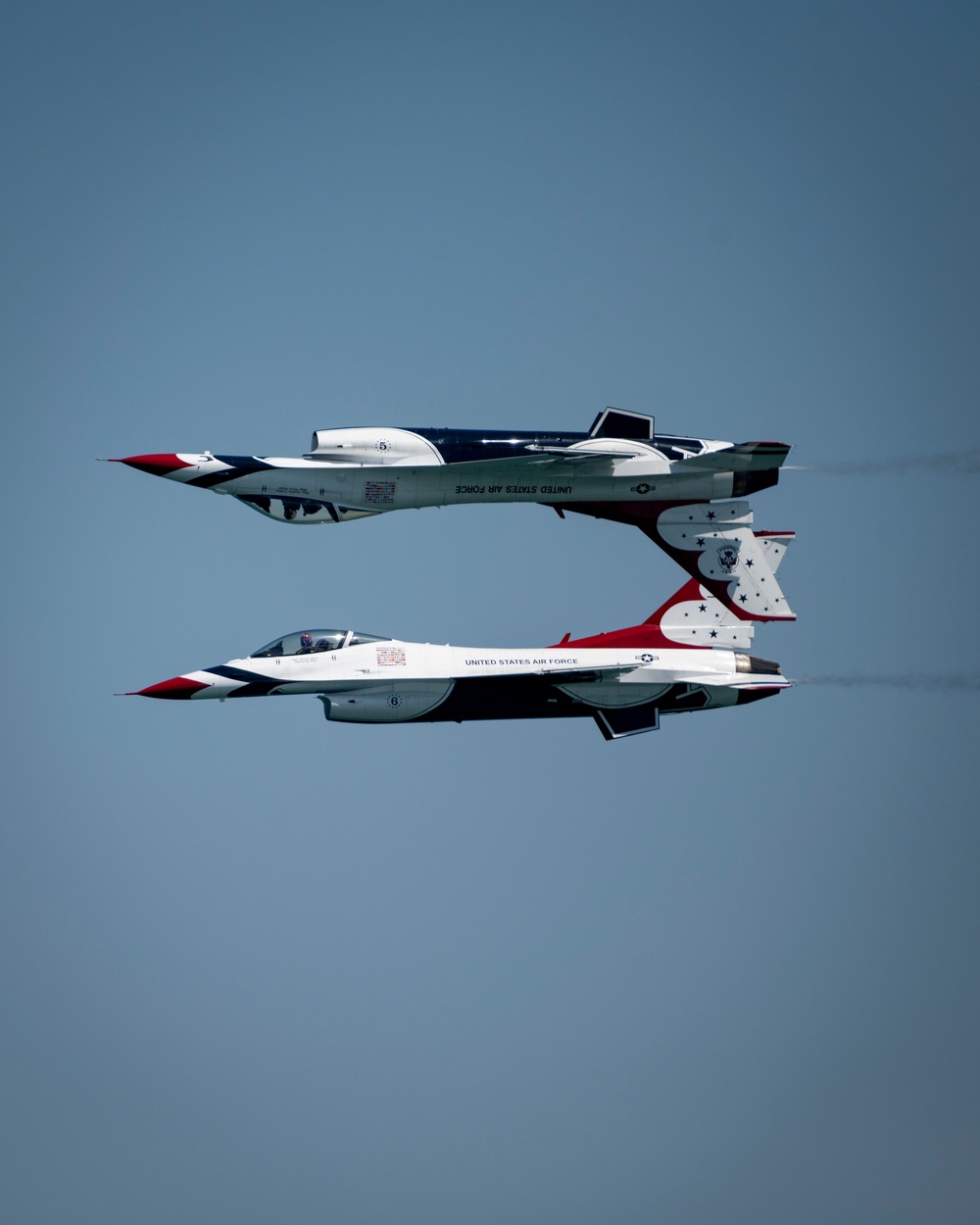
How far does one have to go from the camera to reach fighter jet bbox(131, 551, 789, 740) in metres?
55.9

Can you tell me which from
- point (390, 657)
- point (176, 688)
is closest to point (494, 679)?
point (390, 657)

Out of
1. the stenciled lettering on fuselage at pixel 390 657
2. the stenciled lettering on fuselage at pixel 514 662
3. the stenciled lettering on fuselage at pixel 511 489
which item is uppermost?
the stenciled lettering on fuselage at pixel 511 489

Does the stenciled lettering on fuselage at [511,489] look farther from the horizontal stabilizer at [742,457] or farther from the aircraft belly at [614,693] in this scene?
the aircraft belly at [614,693]

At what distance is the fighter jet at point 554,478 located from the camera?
55.7m

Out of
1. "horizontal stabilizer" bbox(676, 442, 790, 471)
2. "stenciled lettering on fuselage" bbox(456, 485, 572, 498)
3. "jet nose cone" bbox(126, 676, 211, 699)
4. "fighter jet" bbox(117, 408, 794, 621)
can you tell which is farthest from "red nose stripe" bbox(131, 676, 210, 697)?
"horizontal stabilizer" bbox(676, 442, 790, 471)

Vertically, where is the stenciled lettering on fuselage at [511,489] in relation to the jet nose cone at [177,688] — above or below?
above

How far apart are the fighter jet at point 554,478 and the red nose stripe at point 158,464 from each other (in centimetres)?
2

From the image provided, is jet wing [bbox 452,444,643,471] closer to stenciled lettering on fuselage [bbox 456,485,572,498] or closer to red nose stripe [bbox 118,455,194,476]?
stenciled lettering on fuselage [bbox 456,485,572,498]

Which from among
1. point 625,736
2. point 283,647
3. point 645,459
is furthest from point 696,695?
point 283,647

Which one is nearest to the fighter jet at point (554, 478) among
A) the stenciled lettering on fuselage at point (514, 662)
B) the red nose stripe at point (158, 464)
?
the red nose stripe at point (158, 464)

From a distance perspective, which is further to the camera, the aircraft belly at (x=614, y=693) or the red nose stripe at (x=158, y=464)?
the aircraft belly at (x=614, y=693)

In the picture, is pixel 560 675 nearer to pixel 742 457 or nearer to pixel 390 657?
pixel 390 657

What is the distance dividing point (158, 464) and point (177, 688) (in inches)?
190

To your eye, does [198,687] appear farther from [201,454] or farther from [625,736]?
[625,736]
